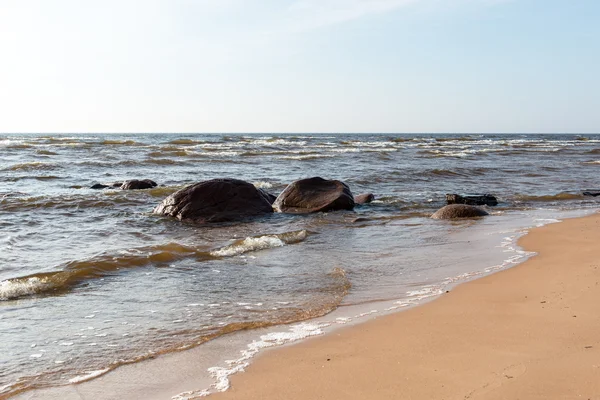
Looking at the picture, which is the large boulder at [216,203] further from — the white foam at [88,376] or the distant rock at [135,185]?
the white foam at [88,376]

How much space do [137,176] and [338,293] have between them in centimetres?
1609

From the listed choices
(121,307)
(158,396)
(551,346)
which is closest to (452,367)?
(551,346)

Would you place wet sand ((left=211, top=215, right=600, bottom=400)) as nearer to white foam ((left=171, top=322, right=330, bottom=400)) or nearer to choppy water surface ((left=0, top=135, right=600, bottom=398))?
white foam ((left=171, top=322, right=330, bottom=400))

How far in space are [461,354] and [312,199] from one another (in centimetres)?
871

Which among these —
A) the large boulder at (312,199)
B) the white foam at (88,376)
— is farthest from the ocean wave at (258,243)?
the white foam at (88,376)

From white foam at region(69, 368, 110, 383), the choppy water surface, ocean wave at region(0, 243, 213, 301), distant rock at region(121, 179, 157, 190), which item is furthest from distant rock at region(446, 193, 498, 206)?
white foam at region(69, 368, 110, 383)

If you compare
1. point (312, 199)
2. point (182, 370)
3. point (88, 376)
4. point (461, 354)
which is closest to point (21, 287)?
point (88, 376)

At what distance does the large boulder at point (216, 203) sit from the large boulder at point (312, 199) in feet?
1.65

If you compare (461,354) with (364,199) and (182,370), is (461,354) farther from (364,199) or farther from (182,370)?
(364,199)

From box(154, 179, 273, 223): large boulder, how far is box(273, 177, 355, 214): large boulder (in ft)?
1.65

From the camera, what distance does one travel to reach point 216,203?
11.2 m

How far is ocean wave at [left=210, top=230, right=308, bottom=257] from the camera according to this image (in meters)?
7.77

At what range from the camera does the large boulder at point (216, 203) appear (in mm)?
10953

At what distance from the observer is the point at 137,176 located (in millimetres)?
20312
